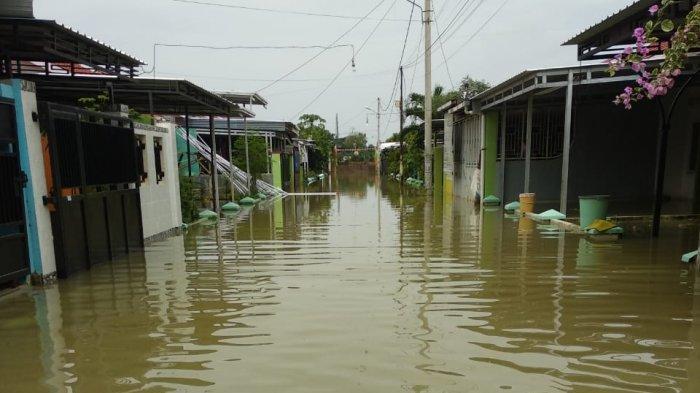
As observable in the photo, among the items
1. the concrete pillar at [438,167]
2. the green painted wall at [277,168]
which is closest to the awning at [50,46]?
the green painted wall at [277,168]

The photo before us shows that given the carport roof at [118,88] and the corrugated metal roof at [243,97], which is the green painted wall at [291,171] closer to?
the corrugated metal roof at [243,97]

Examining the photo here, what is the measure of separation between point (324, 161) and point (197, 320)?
48.9 m

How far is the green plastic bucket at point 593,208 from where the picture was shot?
30.8ft

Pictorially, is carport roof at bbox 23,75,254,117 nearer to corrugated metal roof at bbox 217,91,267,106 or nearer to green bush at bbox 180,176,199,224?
green bush at bbox 180,176,199,224

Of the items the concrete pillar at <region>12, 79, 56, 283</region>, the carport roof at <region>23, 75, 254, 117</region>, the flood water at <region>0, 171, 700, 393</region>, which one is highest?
the carport roof at <region>23, 75, 254, 117</region>

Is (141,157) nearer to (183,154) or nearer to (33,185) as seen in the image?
(33,185)

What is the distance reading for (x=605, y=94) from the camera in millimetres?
15031

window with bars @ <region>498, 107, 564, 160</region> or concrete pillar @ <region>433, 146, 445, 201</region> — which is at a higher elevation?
window with bars @ <region>498, 107, 564, 160</region>

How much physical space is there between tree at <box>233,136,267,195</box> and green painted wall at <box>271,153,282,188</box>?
12.5 feet

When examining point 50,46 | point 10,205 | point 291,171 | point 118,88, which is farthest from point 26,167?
point 291,171

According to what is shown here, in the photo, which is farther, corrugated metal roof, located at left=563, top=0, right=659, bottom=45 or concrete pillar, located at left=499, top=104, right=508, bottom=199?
concrete pillar, located at left=499, top=104, right=508, bottom=199

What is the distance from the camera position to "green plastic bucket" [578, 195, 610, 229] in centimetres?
939

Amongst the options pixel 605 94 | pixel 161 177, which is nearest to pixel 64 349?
pixel 161 177

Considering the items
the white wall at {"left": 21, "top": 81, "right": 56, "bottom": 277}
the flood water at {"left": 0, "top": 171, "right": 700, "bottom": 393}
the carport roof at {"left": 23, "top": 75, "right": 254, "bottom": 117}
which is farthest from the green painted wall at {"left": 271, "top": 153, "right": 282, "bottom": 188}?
the white wall at {"left": 21, "top": 81, "right": 56, "bottom": 277}
